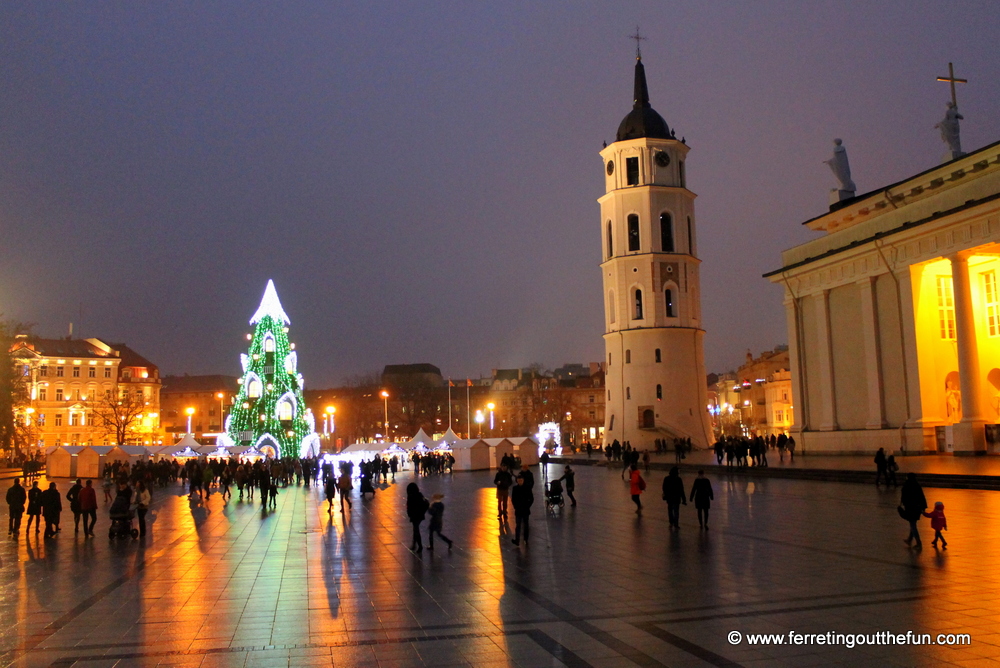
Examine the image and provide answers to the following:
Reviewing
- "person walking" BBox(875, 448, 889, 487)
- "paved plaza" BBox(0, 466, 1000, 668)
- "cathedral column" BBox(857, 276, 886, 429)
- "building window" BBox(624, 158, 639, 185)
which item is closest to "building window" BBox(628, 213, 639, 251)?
"building window" BBox(624, 158, 639, 185)

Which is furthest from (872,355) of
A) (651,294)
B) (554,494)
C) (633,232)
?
(633,232)

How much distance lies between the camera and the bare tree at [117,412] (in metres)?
78.8

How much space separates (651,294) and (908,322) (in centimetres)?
2635

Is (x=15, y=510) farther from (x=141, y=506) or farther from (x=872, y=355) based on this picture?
(x=872, y=355)

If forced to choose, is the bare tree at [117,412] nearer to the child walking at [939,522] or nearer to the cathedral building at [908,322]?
the cathedral building at [908,322]

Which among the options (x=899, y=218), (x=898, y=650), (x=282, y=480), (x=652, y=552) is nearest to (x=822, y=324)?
(x=899, y=218)

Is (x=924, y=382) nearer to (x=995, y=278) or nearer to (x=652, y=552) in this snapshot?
(x=995, y=278)

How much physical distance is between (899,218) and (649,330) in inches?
1001

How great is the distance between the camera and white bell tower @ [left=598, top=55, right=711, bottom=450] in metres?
62.1

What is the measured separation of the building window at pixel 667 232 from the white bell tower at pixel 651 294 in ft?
0.24

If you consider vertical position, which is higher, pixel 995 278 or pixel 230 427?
pixel 995 278

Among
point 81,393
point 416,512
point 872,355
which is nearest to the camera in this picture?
point 416,512

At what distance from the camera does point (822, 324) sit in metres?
42.5

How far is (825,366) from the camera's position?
138 ft
